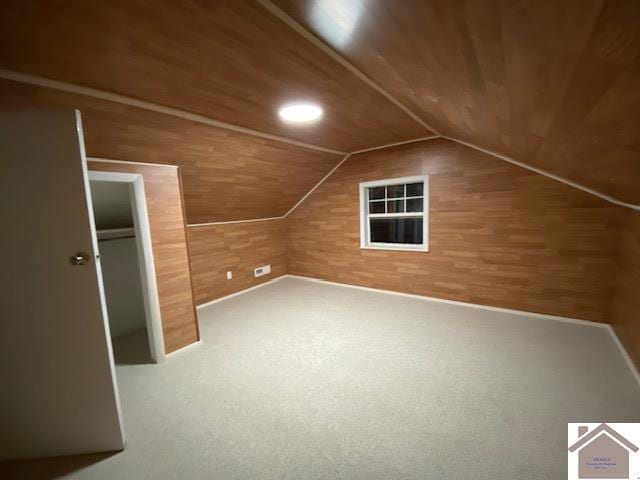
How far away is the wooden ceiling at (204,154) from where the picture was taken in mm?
1651

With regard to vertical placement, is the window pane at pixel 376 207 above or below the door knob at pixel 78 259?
above

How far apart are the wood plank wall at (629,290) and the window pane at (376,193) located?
2.54 meters

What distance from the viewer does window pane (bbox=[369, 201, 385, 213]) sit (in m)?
4.09

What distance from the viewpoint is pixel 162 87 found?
1.58 meters

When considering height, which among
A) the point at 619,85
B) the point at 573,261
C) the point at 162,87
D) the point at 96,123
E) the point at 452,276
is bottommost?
the point at 452,276

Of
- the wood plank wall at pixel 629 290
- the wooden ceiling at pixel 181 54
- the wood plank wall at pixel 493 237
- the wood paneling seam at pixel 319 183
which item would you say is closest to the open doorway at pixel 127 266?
the wooden ceiling at pixel 181 54

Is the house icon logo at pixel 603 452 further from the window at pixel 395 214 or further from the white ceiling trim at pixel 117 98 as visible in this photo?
the white ceiling trim at pixel 117 98

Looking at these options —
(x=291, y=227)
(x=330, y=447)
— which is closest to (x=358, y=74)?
(x=330, y=447)

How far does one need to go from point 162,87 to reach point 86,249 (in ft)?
3.37

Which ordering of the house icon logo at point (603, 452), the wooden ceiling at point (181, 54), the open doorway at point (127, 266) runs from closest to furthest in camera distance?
the wooden ceiling at point (181, 54) → the house icon logo at point (603, 452) → the open doorway at point (127, 266)

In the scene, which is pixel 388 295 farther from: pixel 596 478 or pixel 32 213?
pixel 32 213

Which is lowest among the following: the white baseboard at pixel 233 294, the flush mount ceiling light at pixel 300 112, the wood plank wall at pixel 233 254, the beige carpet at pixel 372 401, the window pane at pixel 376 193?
the beige carpet at pixel 372 401

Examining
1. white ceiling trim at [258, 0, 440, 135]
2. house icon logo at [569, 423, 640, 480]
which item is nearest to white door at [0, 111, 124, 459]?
white ceiling trim at [258, 0, 440, 135]

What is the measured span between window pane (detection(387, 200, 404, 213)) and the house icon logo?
111 inches
